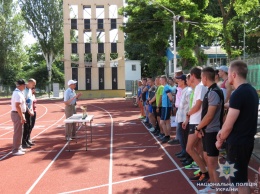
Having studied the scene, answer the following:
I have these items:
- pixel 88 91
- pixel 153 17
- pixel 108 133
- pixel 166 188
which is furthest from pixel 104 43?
pixel 166 188

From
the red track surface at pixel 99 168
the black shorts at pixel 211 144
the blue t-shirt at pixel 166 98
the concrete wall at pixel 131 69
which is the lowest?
the red track surface at pixel 99 168

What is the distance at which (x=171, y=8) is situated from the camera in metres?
22.1

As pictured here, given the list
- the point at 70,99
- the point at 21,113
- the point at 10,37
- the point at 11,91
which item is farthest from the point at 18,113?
the point at 11,91

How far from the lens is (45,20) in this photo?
4731 centimetres

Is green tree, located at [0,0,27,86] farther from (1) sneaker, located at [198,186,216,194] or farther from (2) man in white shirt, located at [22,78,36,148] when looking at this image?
(1) sneaker, located at [198,186,216,194]

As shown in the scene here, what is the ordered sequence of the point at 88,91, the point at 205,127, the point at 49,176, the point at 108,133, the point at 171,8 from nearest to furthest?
the point at 205,127, the point at 49,176, the point at 108,133, the point at 171,8, the point at 88,91

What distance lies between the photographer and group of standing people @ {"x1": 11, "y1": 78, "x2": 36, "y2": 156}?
8.13 m

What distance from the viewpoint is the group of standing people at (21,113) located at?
26.7 ft

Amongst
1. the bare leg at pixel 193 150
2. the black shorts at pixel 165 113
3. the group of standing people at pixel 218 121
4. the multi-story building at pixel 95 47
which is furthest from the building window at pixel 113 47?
the bare leg at pixel 193 150

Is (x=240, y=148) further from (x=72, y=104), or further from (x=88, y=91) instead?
(x=88, y=91)

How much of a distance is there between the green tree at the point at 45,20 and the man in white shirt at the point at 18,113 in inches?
1614

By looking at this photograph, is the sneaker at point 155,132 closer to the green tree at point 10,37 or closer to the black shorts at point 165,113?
the black shorts at point 165,113

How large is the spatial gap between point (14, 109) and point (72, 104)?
90.0 inches

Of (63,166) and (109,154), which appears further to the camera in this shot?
(109,154)
